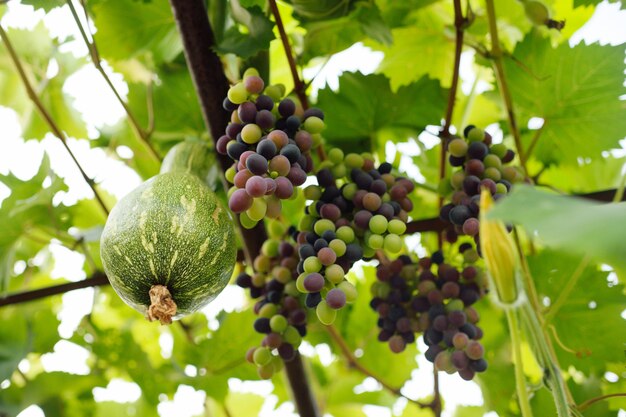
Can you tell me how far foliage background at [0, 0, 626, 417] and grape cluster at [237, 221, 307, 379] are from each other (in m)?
0.29

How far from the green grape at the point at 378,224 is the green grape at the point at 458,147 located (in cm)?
20

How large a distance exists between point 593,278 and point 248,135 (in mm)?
738

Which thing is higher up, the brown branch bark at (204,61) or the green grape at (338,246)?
the brown branch bark at (204,61)

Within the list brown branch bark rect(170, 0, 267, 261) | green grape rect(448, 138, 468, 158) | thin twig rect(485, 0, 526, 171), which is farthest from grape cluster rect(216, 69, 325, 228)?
thin twig rect(485, 0, 526, 171)

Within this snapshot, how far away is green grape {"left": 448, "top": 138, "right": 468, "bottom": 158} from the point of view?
3.14 ft

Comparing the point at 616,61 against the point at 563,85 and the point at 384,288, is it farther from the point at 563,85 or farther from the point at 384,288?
the point at 384,288

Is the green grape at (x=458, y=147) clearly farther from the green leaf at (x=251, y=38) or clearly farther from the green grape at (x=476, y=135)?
the green leaf at (x=251, y=38)

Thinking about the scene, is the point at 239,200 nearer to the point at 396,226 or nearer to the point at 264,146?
the point at 264,146

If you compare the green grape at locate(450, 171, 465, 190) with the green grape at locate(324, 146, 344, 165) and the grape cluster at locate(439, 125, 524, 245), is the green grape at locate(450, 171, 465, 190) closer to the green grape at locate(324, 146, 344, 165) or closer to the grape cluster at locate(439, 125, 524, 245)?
the grape cluster at locate(439, 125, 524, 245)

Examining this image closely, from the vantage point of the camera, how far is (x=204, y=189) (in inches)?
37.5

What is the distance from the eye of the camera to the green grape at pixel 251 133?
2.58ft

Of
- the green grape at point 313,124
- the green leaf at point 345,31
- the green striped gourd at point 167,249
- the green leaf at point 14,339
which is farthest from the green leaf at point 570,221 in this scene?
the green leaf at point 14,339

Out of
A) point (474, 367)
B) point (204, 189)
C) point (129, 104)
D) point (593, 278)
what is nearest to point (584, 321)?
point (593, 278)

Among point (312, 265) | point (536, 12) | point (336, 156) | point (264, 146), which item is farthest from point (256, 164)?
point (536, 12)
